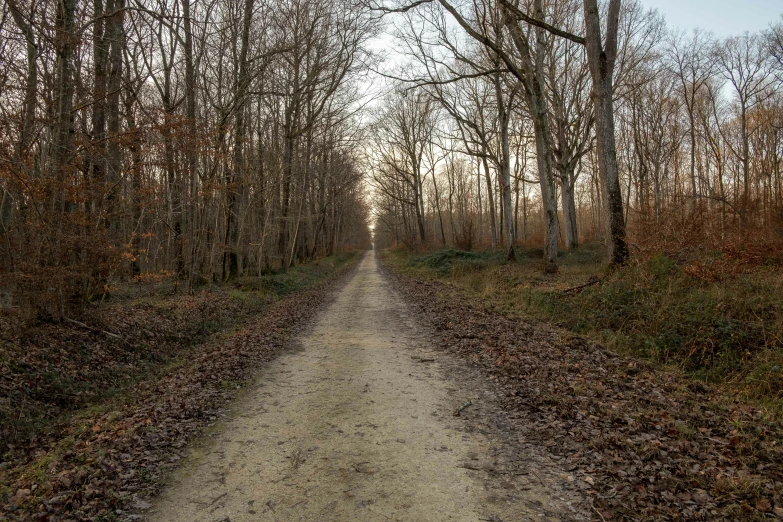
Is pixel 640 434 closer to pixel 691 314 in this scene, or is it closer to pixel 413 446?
pixel 413 446


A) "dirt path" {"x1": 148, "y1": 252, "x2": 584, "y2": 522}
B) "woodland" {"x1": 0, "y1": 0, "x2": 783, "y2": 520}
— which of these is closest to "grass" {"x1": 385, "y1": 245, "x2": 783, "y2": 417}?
"woodland" {"x1": 0, "y1": 0, "x2": 783, "y2": 520}

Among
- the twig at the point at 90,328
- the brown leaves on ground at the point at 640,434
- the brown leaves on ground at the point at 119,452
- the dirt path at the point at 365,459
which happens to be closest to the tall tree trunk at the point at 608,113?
the brown leaves on ground at the point at 640,434

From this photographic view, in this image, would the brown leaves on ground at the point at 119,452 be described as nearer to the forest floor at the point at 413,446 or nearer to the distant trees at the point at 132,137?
the forest floor at the point at 413,446

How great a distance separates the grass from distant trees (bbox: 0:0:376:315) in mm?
9737

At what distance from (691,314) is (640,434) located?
4.15m

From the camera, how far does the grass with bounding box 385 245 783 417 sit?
6430 millimetres

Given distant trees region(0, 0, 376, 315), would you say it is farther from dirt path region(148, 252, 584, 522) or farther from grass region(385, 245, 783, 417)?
grass region(385, 245, 783, 417)

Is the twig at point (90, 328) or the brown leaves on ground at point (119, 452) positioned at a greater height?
the twig at point (90, 328)

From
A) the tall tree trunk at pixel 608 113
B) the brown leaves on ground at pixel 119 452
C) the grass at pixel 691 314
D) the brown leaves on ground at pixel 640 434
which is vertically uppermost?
the tall tree trunk at pixel 608 113

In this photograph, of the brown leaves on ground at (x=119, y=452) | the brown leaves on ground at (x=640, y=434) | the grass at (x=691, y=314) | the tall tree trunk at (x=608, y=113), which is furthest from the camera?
the tall tree trunk at (x=608, y=113)

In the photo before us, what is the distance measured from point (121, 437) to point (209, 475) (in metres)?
1.42

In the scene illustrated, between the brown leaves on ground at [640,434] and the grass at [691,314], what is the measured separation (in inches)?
24.9

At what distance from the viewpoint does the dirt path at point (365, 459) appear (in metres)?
3.63

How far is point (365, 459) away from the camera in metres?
4.44
